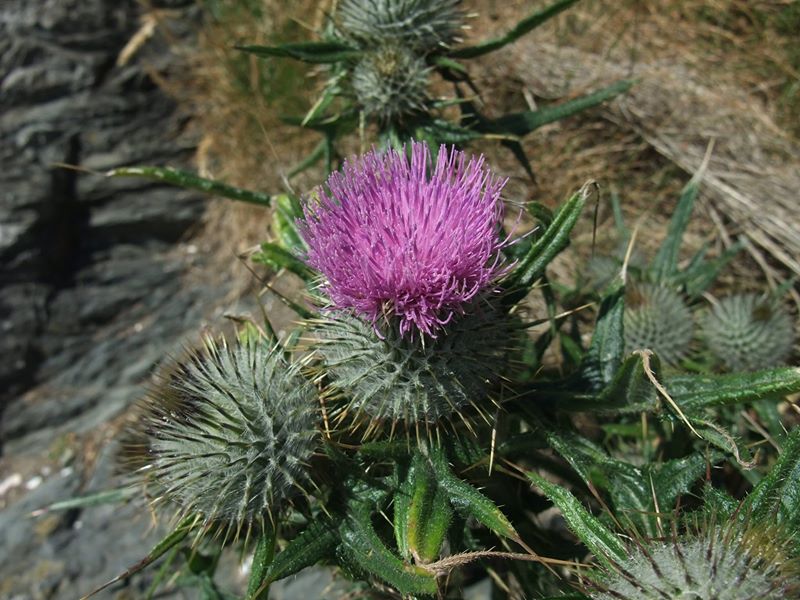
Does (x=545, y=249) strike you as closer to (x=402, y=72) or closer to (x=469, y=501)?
(x=469, y=501)

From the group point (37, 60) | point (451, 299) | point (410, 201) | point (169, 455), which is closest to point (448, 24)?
point (410, 201)

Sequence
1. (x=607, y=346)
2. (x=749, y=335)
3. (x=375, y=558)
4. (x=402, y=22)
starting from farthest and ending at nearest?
(x=749, y=335), (x=402, y=22), (x=607, y=346), (x=375, y=558)

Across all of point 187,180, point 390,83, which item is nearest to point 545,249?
point 390,83

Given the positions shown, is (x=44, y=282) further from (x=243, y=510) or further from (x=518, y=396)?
(x=518, y=396)

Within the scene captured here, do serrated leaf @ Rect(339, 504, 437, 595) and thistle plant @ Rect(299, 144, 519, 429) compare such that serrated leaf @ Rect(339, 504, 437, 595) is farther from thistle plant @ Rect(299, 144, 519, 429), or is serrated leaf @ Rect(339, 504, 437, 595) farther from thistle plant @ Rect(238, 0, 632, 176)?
thistle plant @ Rect(238, 0, 632, 176)

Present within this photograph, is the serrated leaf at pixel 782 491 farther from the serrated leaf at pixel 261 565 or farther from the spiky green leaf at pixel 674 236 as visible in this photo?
the spiky green leaf at pixel 674 236
